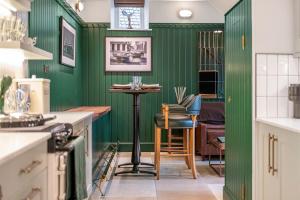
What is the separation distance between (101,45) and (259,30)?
13.2ft

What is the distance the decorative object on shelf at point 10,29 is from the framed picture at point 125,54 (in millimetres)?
3836

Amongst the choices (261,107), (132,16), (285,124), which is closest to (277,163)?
(285,124)

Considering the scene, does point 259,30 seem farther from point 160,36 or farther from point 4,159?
point 160,36

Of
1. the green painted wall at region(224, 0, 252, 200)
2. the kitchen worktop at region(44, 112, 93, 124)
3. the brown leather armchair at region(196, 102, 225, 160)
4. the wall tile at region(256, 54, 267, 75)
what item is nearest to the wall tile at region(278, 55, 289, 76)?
the wall tile at region(256, 54, 267, 75)

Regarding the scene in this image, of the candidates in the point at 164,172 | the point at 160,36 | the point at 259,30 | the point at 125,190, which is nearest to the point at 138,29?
the point at 160,36

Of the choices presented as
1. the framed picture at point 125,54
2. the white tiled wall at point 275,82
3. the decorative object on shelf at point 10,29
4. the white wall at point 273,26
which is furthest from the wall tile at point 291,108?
the framed picture at point 125,54

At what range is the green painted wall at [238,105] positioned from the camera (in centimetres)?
287

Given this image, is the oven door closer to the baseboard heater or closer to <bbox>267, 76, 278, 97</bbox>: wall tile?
<bbox>267, 76, 278, 97</bbox>: wall tile

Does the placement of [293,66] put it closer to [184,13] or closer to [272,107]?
[272,107]

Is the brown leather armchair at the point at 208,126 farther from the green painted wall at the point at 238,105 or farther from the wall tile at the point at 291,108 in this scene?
the wall tile at the point at 291,108

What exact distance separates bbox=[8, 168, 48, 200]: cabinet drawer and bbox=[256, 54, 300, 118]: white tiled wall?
1737 millimetres

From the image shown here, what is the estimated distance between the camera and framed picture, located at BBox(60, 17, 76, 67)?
4309 millimetres

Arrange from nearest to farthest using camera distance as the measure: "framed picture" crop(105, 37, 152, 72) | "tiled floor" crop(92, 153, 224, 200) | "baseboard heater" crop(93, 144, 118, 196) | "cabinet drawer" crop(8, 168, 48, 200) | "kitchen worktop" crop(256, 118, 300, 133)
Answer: "cabinet drawer" crop(8, 168, 48, 200) < "kitchen worktop" crop(256, 118, 300, 133) < "tiled floor" crop(92, 153, 224, 200) < "baseboard heater" crop(93, 144, 118, 196) < "framed picture" crop(105, 37, 152, 72)

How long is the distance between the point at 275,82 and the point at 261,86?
13 centimetres
